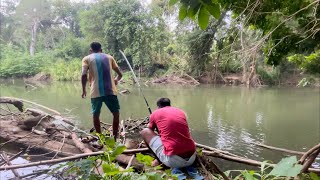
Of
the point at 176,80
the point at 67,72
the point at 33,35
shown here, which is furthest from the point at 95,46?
the point at 33,35

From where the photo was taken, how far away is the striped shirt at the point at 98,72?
4344mm

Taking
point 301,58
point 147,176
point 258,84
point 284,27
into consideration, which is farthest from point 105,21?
point 147,176

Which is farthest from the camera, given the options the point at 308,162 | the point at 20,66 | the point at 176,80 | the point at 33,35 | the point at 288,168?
the point at 33,35

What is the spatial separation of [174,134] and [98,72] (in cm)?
161

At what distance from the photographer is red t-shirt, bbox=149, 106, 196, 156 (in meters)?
3.25

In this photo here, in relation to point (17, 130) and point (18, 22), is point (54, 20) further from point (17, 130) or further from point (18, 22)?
point (17, 130)

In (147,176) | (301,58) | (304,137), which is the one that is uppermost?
(301,58)

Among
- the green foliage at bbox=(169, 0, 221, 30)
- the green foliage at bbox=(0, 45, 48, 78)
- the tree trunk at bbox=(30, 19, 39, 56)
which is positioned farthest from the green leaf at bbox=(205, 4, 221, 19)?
the tree trunk at bbox=(30, 19, 39, 56)

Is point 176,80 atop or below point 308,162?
below

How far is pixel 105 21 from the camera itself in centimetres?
2738

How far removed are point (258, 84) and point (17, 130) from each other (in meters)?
20.7

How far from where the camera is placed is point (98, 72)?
14.3 ft

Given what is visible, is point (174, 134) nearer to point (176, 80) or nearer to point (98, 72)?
point (98, 72)

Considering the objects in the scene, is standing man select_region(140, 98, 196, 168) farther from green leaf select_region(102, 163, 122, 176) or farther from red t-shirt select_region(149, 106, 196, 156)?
green leaf select_region(102, 163, 122, 176)
